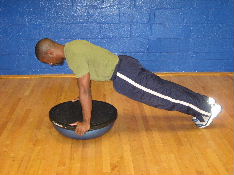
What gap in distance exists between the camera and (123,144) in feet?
7.64

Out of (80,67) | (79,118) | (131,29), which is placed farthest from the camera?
(131,29)

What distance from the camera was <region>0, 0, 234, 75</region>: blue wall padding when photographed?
3.59 metres

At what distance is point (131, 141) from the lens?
7.79 feet

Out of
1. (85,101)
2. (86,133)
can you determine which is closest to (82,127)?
(86,133)

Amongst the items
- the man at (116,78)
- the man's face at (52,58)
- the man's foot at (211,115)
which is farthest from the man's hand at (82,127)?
the man's foot at (211,115)

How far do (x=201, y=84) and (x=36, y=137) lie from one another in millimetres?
2068

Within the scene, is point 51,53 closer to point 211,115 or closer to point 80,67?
point 80,67

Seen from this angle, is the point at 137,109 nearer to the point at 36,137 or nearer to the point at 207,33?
the point at 36,137

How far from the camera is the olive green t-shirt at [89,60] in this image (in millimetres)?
2125

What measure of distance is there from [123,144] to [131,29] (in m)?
1.79

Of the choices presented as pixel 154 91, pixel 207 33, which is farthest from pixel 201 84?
pixel 154 91

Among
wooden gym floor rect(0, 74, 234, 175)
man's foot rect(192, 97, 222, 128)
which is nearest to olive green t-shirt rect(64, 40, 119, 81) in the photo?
wooden gym floor rect(0, 74, 234, 175)

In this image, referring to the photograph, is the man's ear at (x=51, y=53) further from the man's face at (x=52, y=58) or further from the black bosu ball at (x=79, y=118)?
the black bosu ball at (x=79, y=118)

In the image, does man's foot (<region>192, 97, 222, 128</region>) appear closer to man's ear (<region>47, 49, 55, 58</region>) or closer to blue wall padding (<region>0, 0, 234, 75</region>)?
man's ear (<region>47, 49, 55, 58</region>)
